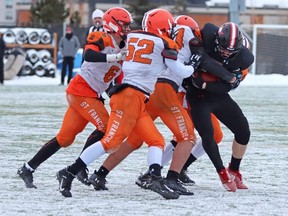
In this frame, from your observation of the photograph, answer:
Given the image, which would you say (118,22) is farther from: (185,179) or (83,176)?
(185,179)

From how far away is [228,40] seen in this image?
735 centimetres

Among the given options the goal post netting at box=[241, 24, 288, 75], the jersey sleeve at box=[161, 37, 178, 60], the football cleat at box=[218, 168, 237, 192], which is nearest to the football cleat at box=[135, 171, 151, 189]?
the football cleat at box=[218, 168, 237, 192]

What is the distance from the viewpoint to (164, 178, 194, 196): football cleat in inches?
285

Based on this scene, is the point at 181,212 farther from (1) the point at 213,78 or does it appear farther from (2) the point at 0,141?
(2) the point at 0,141

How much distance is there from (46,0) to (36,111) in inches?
1063

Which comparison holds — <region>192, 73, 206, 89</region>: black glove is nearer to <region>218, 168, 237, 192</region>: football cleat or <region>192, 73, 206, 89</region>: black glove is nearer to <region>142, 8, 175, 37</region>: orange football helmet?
<region>142, 8, 175, 37</region>: orange football helmet

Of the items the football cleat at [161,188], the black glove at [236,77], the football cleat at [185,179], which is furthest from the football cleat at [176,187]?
the black glove at [236,77]

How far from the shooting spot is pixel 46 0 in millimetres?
41781

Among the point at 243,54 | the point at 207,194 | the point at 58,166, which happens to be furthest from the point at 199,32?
the point at 58,166

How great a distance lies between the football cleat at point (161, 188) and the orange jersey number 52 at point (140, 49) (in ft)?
2.99

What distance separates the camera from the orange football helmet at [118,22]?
751cm

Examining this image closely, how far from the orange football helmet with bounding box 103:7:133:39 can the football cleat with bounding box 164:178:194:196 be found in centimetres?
124

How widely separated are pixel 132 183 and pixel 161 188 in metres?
0.85

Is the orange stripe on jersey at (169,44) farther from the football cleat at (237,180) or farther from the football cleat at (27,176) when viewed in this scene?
the football cleat at (27,176)
